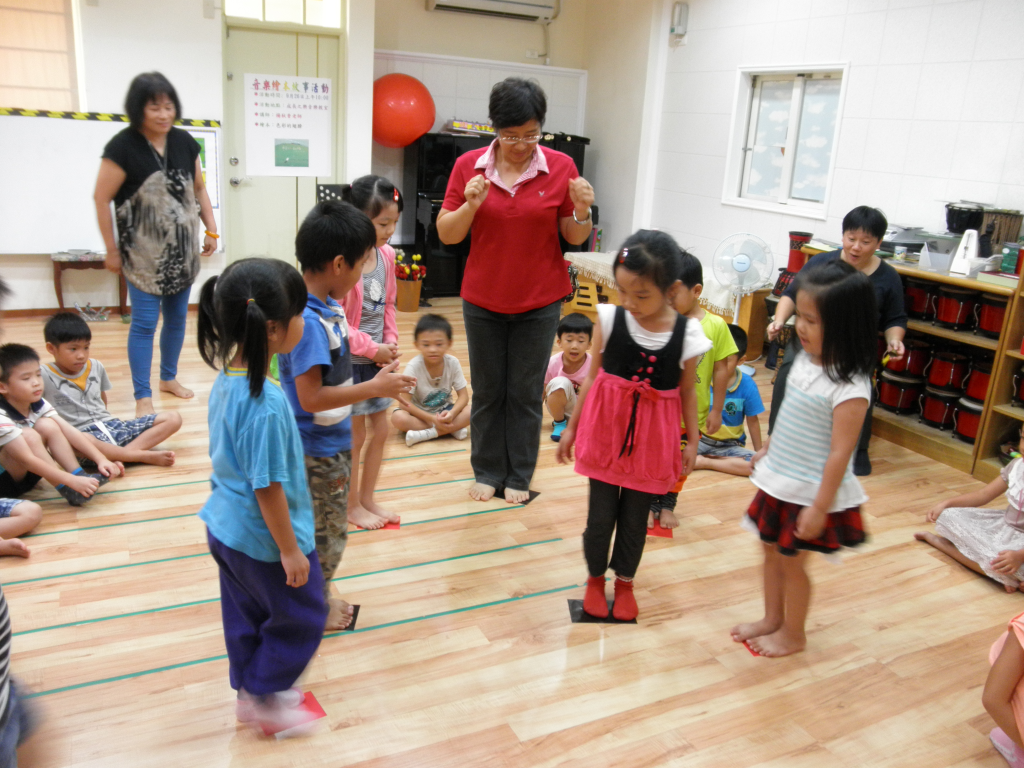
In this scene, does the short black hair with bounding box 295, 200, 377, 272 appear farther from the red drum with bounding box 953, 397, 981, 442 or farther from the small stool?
the small stool

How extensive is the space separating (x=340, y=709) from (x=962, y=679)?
1668mm

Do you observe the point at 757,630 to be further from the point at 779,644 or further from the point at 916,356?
the point at 916,356

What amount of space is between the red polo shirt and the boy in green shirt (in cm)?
50

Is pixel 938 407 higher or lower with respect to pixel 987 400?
lower

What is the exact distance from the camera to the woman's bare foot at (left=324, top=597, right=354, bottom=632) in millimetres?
2201

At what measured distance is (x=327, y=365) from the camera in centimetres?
182

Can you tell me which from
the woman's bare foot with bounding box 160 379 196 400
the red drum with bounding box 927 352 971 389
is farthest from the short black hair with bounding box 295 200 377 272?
the red drum with bounding box 927 352 971 389

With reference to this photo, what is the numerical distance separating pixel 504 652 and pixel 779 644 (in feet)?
2.54

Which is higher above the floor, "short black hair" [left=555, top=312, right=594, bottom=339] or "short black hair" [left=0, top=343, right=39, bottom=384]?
"short black hair" [left=555, top=312, right=594, bottom=339]

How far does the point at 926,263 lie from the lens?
396 cm

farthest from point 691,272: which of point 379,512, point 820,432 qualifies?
point 379,512

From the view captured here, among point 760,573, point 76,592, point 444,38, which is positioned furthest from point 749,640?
point 444,38

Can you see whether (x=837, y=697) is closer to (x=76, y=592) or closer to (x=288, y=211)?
(x=76, y=592)

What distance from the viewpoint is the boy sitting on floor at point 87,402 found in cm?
301
